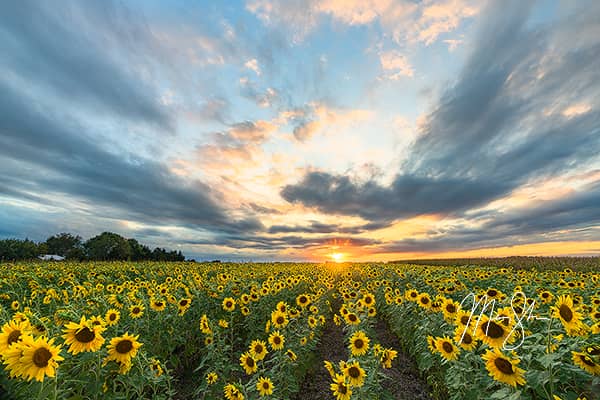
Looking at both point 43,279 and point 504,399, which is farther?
point 43,279

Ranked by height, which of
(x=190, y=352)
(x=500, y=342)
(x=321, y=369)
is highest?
(x=500, y=342)

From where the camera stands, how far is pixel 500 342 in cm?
349

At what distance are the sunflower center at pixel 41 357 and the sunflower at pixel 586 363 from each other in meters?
5.20

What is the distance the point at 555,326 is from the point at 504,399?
2.19 m

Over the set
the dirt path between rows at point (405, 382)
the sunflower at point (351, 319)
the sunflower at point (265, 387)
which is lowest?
the dirt path between rows at point (405, 382)

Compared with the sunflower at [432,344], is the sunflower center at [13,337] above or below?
above

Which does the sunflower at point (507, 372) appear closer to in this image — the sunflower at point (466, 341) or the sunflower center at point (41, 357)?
the sunflower at point (466, 341)

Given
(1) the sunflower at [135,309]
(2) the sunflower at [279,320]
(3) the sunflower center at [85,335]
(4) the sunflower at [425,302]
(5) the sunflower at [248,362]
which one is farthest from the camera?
(4) the sunflower at [425,302]

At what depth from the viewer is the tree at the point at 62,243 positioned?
74.3 metres

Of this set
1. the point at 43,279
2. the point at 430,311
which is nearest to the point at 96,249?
the point at 43,279

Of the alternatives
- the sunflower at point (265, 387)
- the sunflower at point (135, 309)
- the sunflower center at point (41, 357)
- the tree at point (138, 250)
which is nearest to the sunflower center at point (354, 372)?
the sunflower at point (265, 387)

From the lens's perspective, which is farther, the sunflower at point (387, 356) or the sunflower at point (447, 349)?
the sunflower at point (387, 356)

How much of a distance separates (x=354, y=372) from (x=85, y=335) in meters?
3.49

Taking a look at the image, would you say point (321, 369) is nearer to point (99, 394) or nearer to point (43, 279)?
point (99, 394)
